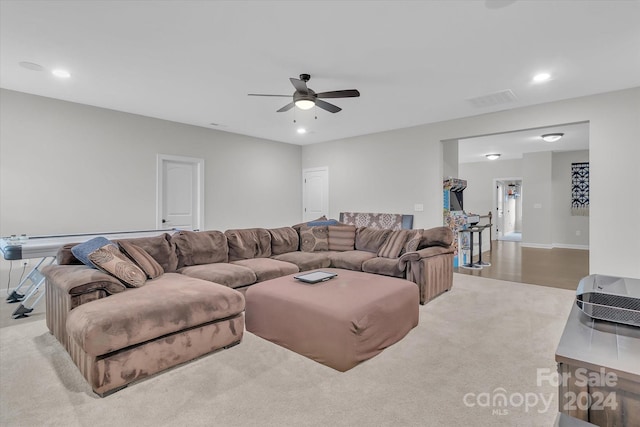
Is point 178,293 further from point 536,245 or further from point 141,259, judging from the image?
point 536,245

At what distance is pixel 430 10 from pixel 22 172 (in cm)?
521

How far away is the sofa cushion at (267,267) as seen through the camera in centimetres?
366

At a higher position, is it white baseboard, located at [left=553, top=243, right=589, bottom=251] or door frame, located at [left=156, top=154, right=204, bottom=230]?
door frame, located at [left=156, top=154, right=204, bottom=230]

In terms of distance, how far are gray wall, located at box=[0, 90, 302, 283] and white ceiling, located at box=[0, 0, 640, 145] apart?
352mm

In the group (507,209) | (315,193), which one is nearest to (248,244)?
(315,193)

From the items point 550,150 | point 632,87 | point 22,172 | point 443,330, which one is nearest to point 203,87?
point 22,172

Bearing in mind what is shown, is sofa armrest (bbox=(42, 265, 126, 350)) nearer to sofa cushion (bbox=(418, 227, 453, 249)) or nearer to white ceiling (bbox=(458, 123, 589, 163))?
sofa cushion (bbox=(418, 227, 453, 249))

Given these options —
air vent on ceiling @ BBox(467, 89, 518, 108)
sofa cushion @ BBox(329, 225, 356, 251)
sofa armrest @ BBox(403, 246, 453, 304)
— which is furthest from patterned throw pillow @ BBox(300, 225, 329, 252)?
air vent on ceiling @ BBox(467, 89, 518, 108)

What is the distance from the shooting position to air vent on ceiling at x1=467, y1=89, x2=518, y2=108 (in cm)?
419

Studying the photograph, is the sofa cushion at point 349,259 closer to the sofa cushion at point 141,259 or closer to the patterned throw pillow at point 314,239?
the patterned throw pillow at point 314,239

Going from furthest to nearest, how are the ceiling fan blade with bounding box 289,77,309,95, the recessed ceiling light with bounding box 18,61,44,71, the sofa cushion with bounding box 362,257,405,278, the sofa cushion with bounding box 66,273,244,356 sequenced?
the sofa cushion with bounding box 362,257,405,278 < the recessed ceiling light with bounding box 18,61,44,71 < the ceiling fan blade with bounding box 289,77,309,95 < the sofa cushion with bounding box 66,273,244,356

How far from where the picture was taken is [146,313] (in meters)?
2.14

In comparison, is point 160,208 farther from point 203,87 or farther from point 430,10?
point 430,10

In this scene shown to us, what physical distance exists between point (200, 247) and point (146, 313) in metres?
1.78
